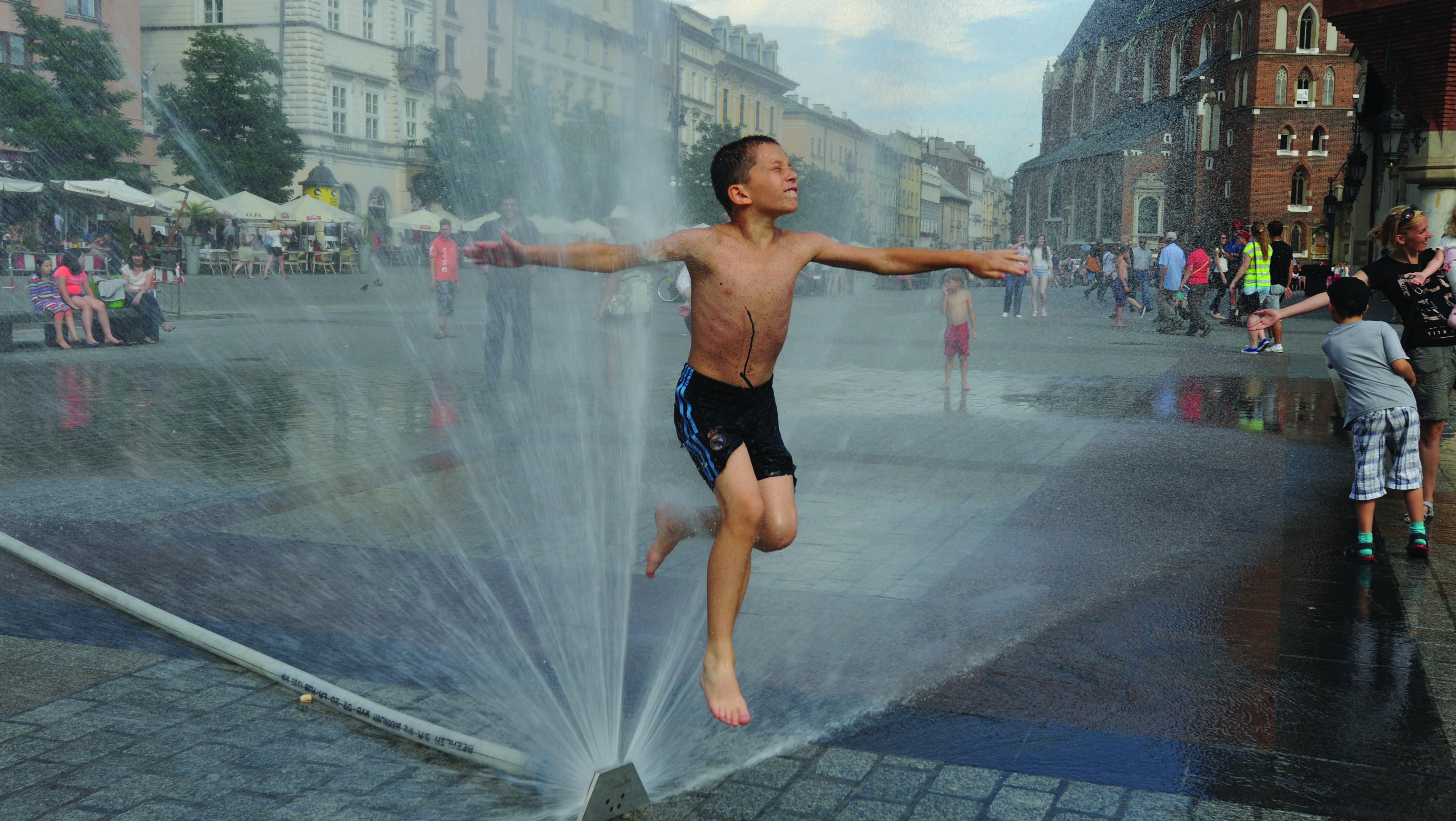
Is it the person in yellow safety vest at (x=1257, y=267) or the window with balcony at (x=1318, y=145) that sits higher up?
the window with balcony at (x=1318, y=145)

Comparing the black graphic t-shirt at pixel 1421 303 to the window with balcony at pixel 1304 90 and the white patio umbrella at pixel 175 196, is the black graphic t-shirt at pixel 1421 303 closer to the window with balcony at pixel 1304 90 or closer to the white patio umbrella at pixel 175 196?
the white patio umbrella at pixel 175 196

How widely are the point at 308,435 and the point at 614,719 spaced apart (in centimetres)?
673

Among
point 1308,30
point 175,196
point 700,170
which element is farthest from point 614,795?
point 1308,30

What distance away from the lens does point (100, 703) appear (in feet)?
12.2

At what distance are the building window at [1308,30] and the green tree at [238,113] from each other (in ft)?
239

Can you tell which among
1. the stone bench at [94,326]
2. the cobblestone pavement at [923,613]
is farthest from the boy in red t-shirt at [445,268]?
the stone bench at [94,326]

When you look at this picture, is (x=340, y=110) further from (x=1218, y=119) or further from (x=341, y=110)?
(x=1218, y=119)

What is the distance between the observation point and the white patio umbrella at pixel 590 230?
22.5 feet

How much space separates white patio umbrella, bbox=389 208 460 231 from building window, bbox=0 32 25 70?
2352 cm

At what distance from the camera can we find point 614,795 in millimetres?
2920

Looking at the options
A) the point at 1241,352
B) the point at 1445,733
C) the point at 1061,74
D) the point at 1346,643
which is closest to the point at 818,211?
the point at 1346,643

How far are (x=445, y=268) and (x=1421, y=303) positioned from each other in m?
11.1

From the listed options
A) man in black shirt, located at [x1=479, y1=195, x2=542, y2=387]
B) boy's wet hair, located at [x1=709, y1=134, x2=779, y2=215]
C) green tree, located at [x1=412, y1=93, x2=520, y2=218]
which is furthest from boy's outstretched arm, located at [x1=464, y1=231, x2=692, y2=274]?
man in black shirt, located at [x1=479, y1=195, x2=542, y2=387]

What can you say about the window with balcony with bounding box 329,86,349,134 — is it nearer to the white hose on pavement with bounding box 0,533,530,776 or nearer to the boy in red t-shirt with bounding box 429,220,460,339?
the white hose on pavement with bounding box 0,533,530,776
